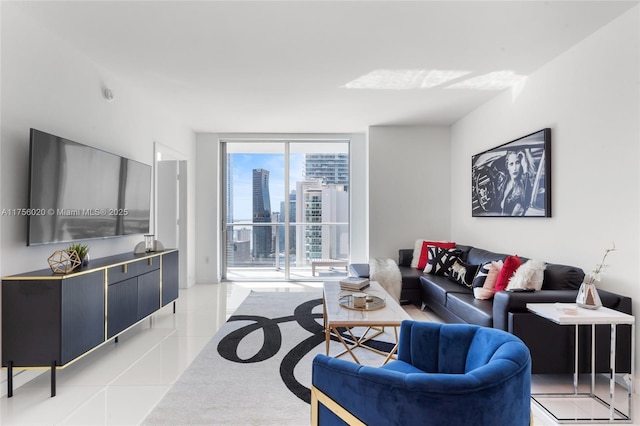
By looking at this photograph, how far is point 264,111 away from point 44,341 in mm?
3466

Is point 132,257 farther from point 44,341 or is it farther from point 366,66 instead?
point 366,66

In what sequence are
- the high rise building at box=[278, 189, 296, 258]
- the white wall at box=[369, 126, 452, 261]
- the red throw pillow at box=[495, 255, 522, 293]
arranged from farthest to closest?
the high rise building at box=[278, 189, 296, 258], the white wall at box=[369, 126, 452, 261], the red throw pillow at box=[495, 255, 522, 293]

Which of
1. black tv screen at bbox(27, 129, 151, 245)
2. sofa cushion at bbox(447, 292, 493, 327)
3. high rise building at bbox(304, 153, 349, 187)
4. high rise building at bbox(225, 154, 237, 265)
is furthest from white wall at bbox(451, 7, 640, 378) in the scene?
high rise building at bbox(225, 154, 237, 265)

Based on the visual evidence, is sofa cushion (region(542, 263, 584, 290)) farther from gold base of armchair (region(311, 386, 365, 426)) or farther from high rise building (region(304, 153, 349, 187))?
high rise building (region(304, 153, 349, 187))

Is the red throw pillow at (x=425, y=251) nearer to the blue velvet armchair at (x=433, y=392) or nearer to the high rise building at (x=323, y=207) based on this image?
the high rise building at (x=323, y=207)

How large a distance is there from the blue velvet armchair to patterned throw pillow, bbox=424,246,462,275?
2.78m

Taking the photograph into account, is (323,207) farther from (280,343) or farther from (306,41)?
(306,41)

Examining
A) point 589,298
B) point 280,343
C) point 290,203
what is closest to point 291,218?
point 290,203

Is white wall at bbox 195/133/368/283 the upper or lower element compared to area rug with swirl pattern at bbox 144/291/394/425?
upper

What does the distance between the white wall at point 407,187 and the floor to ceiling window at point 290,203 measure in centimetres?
82

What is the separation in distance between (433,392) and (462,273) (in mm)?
2929

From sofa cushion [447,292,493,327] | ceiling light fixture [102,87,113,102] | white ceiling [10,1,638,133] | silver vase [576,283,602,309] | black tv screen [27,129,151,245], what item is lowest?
sofa cushion [447,292,493,327]

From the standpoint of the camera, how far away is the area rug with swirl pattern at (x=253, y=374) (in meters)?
1.89

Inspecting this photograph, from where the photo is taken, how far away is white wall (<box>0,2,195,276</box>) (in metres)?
2.18
